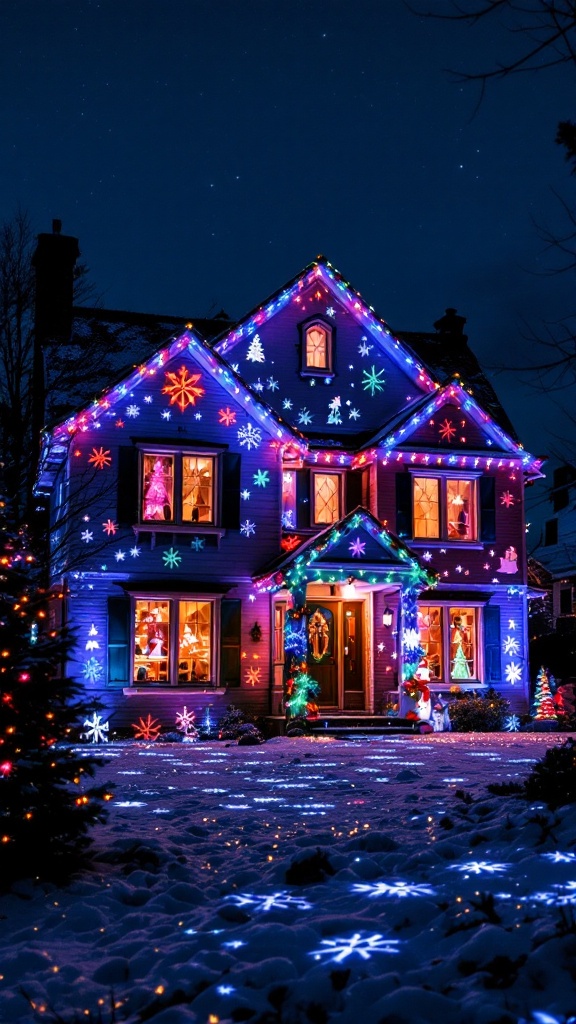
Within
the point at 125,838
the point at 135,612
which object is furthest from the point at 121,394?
the point at 125,838

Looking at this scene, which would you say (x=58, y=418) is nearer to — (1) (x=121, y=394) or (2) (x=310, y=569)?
(1) (x=121, y=394)

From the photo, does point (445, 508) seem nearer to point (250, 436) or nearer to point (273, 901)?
point (250, 436)

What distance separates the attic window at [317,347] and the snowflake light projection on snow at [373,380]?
91 cm

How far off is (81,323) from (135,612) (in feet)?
25.2

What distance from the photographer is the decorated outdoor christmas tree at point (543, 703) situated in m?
22.6

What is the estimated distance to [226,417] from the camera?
69.5 ft

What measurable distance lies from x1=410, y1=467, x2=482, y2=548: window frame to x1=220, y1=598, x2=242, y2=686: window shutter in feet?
14.5

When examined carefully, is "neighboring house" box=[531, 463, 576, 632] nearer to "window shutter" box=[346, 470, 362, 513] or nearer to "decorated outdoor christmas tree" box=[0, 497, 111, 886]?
"window shutter" box=[346, 470, 362, 513]

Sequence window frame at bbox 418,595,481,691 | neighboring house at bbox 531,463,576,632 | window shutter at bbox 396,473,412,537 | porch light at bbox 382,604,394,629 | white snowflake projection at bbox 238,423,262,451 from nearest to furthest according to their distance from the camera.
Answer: white snowflake projection at bbox 238,423,262,451
porch light at bbox 382,604,394,629
window shutter at bbox 396,473,412,537
window frame at bbox 418,595,481,691
neighboring house at bbox 531,463,576,632

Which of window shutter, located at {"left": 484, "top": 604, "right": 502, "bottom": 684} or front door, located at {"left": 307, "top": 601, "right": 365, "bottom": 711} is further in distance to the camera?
window shutter, located at {"left": 484, "top": 604, "right": 502, "bottom": 684}

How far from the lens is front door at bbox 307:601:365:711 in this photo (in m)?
21.6

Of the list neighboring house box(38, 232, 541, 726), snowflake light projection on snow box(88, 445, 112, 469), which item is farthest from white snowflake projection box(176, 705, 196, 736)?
snowflake light projection on snow box(88, 445, 112, 469)

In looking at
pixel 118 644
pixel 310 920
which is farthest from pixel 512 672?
pixel 310 920

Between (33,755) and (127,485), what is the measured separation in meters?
14.1
